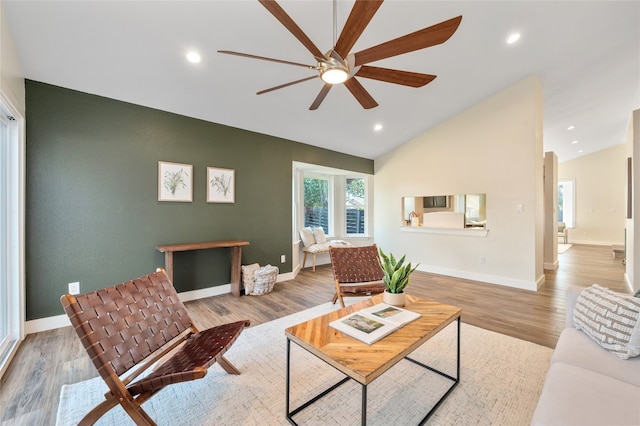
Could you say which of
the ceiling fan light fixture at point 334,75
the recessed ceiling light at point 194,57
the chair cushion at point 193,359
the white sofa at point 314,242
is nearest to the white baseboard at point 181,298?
the white sofa at point 314,242

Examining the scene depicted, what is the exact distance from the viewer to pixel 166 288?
1938 millimetres

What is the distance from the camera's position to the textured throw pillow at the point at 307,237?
18.2 ft

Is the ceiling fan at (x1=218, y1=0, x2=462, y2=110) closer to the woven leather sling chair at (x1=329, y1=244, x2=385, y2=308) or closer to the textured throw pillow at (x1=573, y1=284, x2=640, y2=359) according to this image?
the textured throw pillow at (x1=573, y1=284, x2=640, y2=359)

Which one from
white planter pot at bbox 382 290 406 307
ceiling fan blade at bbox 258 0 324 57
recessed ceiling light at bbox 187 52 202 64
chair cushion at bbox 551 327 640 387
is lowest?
chair cushion at bbox 551 327 640 387

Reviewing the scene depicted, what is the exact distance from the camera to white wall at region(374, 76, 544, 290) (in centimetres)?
406

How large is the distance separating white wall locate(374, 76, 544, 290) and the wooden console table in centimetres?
365

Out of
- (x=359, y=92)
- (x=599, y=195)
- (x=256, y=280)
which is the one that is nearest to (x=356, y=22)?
(x=359, y=92)

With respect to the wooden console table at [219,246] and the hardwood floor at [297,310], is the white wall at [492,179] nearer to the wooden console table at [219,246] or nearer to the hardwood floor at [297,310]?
the hardwood floor at [297,310]

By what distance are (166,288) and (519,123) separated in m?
5.20

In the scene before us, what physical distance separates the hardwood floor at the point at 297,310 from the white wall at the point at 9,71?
7.10 feet

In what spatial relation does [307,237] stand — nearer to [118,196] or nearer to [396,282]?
[118,196]

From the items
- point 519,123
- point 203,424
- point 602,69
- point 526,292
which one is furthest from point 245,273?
point 602,69

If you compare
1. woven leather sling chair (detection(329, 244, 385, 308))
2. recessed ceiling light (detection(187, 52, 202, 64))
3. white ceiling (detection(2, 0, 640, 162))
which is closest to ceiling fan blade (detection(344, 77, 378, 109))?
white ceiling (detection(2, 0, 640, 162))

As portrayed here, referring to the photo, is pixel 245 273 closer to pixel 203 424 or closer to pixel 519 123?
pixel 203 424
